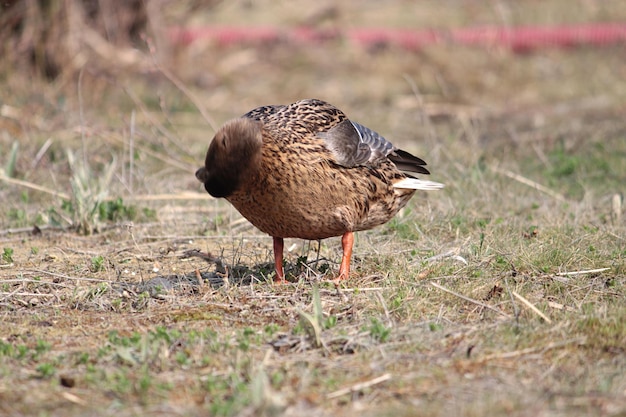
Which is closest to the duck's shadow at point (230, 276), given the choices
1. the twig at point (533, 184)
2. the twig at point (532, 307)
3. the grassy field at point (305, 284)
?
the grassy field at point (305, 284)

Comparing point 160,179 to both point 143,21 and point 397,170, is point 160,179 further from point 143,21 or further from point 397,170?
point 143,21

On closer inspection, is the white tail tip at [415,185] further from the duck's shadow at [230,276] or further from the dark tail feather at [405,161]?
the duck's shadow at [230,276]

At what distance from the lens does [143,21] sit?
32.9 ft

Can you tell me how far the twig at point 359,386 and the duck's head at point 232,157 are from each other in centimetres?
117

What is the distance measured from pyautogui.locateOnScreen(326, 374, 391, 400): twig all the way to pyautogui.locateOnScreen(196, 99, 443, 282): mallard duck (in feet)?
3.68

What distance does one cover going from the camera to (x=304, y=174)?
4.25m

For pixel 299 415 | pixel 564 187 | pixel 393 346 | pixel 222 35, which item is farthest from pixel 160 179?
pixel 222 35

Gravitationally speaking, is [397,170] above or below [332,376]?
above

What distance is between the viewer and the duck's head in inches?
157

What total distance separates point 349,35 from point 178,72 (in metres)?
2.94

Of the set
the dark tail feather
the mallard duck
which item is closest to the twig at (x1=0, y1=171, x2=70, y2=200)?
the mallard duck

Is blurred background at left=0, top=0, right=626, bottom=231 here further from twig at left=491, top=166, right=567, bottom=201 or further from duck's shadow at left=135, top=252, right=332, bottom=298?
duck's shadow at left=135, top=252, right=332, bottom=298

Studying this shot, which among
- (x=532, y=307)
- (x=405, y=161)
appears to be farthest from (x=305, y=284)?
(x=532, y=307)

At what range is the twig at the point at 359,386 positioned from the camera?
10.7 feet
